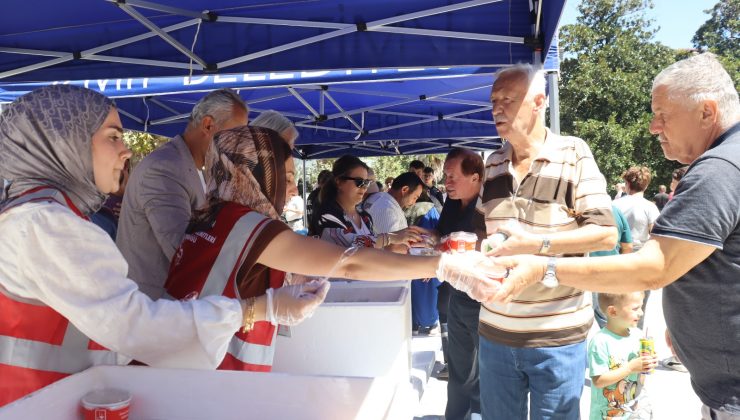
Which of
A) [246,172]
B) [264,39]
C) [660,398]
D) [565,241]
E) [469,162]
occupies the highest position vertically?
[264,39]

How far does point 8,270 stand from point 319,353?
149 centimetres

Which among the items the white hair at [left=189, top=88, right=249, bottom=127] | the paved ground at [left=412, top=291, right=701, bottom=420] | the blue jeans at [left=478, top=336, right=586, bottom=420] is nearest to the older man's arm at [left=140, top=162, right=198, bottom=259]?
the white hair at [left=189, top=88, right=249, bottom=127]

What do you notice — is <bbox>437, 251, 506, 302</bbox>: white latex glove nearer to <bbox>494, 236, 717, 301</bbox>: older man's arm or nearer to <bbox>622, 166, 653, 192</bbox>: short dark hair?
<bbox>494, 236, 717, 301</bbox>: older man's arm

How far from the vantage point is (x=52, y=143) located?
147cm

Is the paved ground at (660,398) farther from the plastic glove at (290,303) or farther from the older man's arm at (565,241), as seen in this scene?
the plastic glove at (290,303)

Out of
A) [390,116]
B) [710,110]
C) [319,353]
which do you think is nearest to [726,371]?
[710,110]

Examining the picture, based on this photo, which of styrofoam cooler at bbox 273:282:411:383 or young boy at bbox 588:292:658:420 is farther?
young boy at bbox 588:292:658:420

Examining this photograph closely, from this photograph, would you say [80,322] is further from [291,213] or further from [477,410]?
[291,213]

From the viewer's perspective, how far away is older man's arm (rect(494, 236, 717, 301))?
1.72 metres

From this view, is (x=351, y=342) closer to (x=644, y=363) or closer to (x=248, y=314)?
(x=248, y=314)

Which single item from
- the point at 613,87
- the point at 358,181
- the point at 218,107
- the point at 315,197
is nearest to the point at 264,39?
the point at 358,181

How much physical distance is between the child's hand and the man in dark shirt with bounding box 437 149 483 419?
1.01m

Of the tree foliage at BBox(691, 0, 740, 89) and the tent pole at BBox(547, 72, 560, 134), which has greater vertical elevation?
the tree foliage at BBox(691, 0, 740, 89)

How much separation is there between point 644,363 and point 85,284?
98.3 inches
